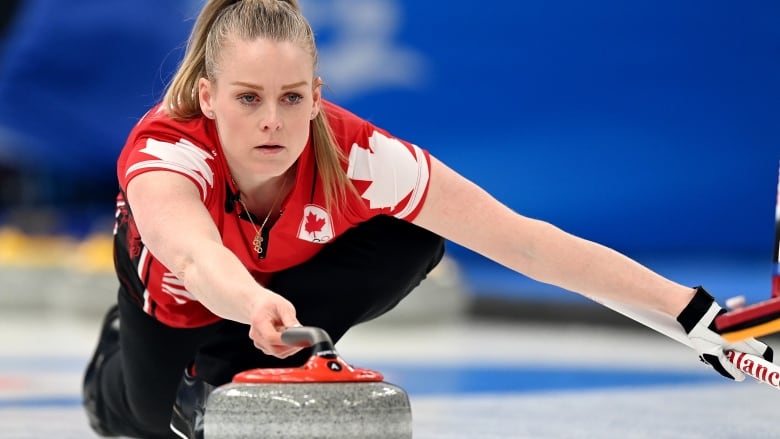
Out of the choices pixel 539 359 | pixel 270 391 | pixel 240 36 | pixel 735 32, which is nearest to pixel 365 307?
pixel 240 36

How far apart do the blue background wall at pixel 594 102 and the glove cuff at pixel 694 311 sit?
10.2 feet

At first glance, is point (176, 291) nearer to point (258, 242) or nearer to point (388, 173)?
point (258, 242)

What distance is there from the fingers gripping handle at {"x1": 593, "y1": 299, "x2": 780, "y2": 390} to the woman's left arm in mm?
20

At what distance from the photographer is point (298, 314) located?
2.11m

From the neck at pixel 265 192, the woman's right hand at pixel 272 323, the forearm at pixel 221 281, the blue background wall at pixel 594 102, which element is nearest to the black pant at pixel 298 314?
the neck at pixel 265 192

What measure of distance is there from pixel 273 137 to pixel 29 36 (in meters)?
6.07

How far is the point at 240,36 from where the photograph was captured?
5.48 feet

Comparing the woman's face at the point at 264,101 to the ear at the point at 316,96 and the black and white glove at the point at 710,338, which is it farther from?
the black and white glove at the point at 710,338

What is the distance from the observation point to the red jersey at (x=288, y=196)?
178cm

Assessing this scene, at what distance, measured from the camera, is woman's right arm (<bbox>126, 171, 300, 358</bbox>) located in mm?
1414

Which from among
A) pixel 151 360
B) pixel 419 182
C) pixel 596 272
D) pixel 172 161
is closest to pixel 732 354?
pixel 596 272

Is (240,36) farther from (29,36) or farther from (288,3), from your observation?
(29,36)

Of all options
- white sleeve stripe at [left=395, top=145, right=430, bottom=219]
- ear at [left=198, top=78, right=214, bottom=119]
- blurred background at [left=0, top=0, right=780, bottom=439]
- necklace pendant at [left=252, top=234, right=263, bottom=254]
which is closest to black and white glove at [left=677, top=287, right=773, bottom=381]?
white sleeve stripe at [left=395, top=145, right=430, bottom=219]

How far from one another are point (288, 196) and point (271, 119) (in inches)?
10.8
